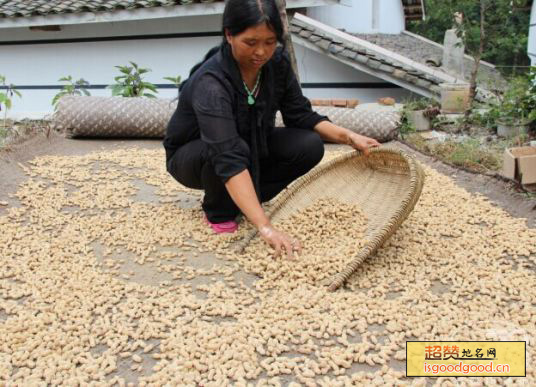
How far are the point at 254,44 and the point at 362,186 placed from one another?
98 cm

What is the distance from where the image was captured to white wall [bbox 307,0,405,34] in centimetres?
700

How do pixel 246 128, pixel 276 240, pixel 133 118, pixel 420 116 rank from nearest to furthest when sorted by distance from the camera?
1. pixel 276 240
2. pixel 246 128
3. pixel 133 118
4. pixel 420 116

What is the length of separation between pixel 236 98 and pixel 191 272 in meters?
0.78

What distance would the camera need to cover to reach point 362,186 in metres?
2.71

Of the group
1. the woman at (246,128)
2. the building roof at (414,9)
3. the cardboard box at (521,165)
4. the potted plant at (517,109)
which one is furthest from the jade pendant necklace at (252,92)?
the building roof at (414,9)

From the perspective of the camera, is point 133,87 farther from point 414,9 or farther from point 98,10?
point 414,9

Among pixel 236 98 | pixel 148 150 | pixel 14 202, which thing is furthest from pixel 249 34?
pixel 148 150

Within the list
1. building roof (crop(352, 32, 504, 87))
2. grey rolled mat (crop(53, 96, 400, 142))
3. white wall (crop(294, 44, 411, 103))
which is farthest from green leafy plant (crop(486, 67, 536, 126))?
white wall (crop(294, 44, 411, 103))

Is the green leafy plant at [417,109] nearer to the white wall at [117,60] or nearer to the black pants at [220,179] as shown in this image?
the white wall at [117,60]

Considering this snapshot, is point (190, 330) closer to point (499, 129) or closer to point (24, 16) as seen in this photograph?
point (499, 129)

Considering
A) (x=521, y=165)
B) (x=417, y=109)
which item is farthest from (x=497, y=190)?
(x=417, y=109)

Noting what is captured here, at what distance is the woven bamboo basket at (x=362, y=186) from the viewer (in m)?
2.50

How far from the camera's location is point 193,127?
2553 mm

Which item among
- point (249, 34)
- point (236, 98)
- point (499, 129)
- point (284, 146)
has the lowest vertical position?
point (499, 129)
